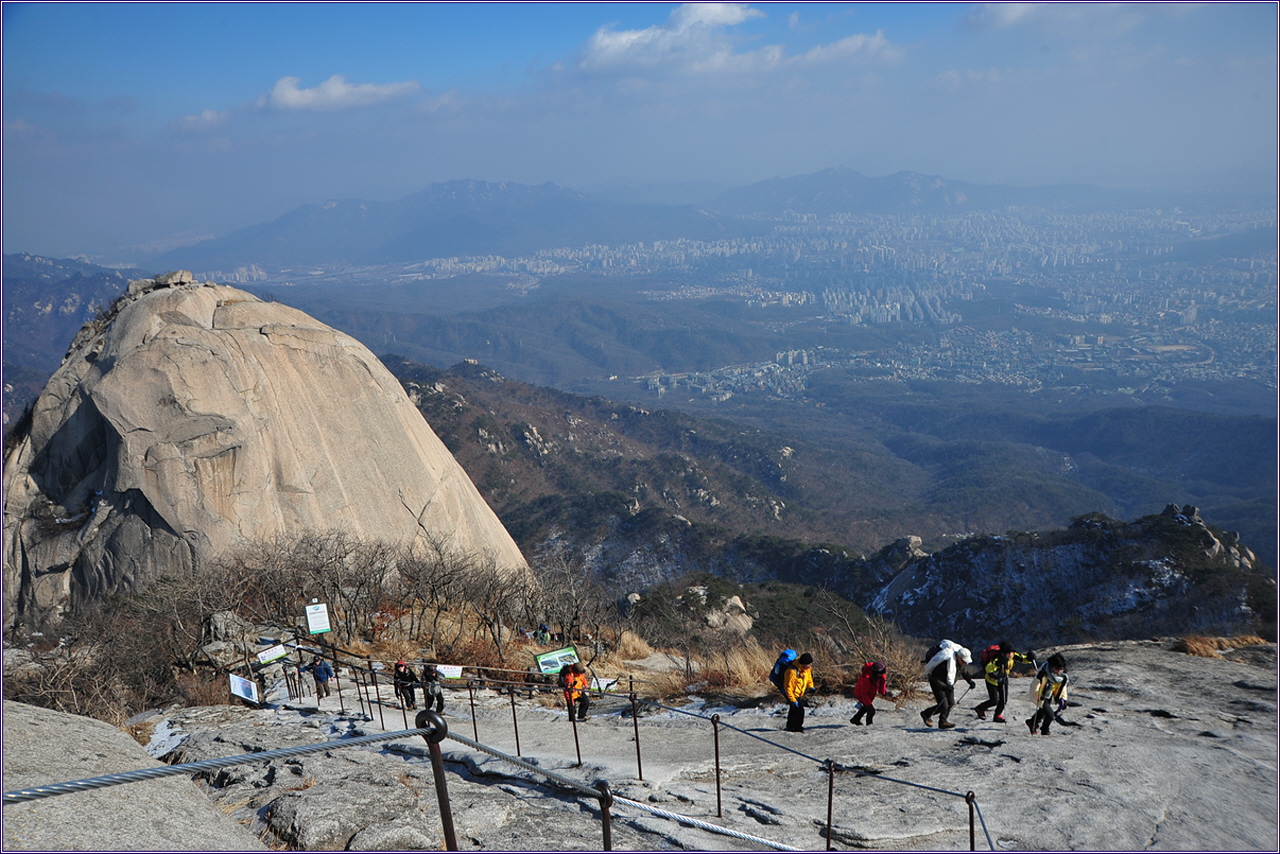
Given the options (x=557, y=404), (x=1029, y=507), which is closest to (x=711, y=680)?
(x=1029, y=507)

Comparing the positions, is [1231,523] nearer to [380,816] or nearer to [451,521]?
[451,521]

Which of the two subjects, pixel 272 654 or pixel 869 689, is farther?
pixel 272 654

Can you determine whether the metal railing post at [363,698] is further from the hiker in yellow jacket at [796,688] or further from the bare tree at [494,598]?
the hiker in yellow jacket at [796,688]

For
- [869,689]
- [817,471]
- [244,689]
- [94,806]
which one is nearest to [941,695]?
[869,689]

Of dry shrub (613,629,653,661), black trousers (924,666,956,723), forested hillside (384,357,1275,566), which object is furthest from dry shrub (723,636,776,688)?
forested hillside (384,357,1275,566)

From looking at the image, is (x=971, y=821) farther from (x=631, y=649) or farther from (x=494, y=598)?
(x=494, y=598)
